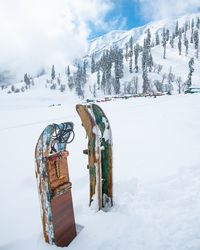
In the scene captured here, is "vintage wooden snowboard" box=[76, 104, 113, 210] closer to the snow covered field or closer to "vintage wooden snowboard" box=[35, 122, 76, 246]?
the snow covered field

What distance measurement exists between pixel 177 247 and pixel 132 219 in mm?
729

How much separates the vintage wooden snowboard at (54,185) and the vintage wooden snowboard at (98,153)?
Answer: 1.46 ft

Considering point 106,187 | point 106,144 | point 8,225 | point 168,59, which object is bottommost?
point 8,225

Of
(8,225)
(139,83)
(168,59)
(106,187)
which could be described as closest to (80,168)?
(106,187)

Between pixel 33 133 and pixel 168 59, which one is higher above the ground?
pixel 168 59

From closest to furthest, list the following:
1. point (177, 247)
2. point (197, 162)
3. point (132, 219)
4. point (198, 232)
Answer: point (177, 247)
point (198, 232)
point (132, 219)
point (197, 162)

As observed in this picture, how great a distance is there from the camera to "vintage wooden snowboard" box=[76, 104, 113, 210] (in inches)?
129

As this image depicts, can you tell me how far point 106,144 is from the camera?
3561 mm

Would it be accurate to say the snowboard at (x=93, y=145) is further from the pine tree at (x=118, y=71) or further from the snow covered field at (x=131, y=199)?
the pine tree at (x=118, y=71)

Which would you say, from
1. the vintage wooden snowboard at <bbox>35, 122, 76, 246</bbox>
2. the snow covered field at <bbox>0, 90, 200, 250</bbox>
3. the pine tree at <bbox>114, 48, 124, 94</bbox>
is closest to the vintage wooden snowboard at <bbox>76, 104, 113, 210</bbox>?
the snow covered field at <bbox>0, 90, 200, 250</bbox>

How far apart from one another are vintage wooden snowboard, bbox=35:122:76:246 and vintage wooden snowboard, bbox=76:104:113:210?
0.44 meters

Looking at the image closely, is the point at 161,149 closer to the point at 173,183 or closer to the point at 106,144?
the point at 173,183

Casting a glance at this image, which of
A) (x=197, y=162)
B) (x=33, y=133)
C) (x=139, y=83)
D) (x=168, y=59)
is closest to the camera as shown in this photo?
(x=197, y=162)

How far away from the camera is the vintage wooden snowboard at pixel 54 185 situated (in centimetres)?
259
